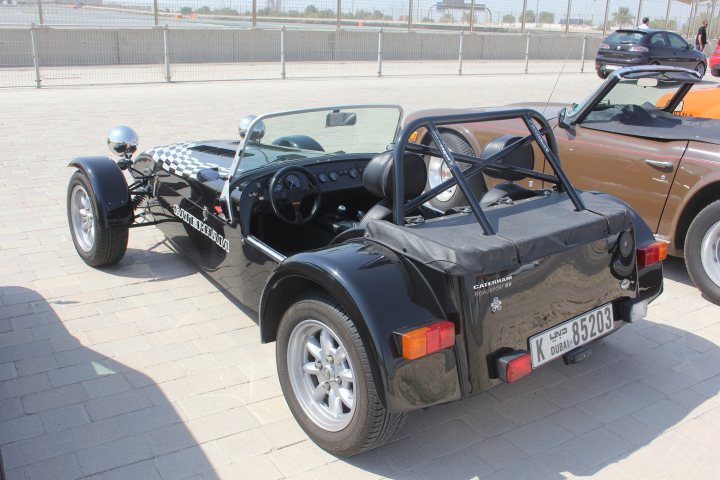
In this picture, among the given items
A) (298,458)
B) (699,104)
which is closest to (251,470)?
(298,458)

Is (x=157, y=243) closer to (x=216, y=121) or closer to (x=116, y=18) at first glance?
(x=216, y=121)

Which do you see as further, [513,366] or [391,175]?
[391,175]

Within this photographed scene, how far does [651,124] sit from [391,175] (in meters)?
3.30

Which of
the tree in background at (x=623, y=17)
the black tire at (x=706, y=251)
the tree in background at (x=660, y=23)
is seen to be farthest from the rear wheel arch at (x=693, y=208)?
the tree in background at (x=660, y=23)

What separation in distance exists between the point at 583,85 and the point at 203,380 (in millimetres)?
18734

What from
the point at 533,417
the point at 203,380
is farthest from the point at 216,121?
the point at 533,417

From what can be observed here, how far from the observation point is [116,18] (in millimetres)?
21906

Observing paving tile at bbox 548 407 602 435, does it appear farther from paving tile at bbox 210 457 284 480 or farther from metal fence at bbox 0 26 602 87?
metal fence at bbox 0 26 602 87

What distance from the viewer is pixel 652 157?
16.9ft

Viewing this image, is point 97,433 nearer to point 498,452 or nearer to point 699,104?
point 498,452

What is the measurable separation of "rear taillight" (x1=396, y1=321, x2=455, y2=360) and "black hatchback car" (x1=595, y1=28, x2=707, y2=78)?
1801 cm

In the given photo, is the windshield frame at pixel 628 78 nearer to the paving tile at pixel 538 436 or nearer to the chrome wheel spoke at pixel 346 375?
the paving tile at pixel 538 436

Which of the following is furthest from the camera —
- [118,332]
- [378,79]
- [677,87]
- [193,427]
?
[378,79]

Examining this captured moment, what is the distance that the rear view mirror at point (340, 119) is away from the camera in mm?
4352
